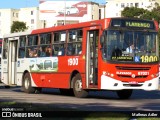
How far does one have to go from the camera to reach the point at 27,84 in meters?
27.5

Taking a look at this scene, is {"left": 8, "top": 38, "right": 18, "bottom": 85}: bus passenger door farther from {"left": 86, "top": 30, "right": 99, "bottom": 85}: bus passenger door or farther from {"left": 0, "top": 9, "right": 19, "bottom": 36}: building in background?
{"left": 0, "top": 9, "right": 19, "bottom": 36}: building in background

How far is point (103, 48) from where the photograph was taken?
21.6 meters

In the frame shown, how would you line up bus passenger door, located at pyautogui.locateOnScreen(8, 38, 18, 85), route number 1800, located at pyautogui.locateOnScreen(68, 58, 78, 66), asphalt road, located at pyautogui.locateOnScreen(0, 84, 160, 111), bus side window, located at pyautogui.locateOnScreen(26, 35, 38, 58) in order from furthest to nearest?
bus passenger door, located at pyautogui.locateOnScreen(8, 38, 18, 85), bus side window, located at pyautogui.locateOnScreen(26, 35, 38, 58), route number 1800, located at pyautogui.locateOnScreen(68, 58, 78, 66), asphalt road, located at pyautogui.locateOnScreen(0, 84, 160, 111)

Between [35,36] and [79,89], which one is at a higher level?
[35,36]

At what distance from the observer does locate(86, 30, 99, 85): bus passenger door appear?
22.2 metres

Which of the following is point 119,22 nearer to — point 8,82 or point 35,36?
point 35,36

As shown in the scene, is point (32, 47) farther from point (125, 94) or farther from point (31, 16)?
point (31, 16)

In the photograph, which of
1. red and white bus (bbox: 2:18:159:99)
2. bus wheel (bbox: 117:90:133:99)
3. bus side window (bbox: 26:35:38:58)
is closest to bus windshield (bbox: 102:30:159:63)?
red and white bus (bbox: 2:18:159:99)

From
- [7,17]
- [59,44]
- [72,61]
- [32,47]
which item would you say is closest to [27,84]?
[32,47]

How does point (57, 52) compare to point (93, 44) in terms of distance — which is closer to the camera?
point (93, 44)

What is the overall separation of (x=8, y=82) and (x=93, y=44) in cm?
871

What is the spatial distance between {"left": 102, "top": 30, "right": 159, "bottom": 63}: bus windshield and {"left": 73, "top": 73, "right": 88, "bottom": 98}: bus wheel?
1.82 meters

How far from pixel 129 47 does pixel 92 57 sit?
1.59m

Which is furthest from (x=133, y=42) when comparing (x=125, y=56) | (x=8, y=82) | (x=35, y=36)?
(x=8, y=82)
